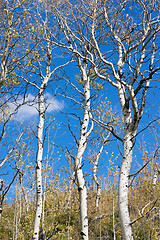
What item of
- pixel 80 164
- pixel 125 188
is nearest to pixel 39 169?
pixel 80 164

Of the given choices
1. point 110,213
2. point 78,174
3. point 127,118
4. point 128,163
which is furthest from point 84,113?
point 110,213

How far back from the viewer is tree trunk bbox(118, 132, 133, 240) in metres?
3.12

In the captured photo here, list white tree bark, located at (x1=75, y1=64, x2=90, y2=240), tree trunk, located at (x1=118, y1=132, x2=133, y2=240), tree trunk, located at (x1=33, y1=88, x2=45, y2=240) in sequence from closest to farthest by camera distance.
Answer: tree trunk, located at (x1=118, y1=132, x2=133, y2=240) < white tree bark, located at (x1=75, y1=64, x2=90, y2=240) < tree trunk, located at (x1=33, y1=88, x2=45, y2=240)

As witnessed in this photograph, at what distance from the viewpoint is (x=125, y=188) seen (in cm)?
338

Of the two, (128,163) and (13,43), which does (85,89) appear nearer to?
(13,43)

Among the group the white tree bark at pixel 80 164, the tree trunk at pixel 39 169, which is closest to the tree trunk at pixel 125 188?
the white tree bark at pixel 80 164

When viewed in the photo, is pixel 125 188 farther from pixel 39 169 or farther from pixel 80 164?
pixel 39 169

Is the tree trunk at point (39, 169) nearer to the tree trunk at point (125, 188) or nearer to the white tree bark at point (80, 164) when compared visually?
the white tree bark at point (80, 164)

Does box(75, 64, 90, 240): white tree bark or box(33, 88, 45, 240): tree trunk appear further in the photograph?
box(33, 88, 45, 240): tree trunk

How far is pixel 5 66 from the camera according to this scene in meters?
4.65

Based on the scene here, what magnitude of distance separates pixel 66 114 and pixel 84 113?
0.65 m

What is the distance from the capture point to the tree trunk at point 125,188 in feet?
10.3

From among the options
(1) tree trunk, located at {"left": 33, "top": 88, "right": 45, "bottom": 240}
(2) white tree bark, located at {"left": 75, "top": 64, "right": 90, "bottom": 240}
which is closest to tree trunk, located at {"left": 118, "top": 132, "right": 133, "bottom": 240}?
(2) white tree bark, located at {"left": 75, "top": 64, "right": 90, "bottom": 240}

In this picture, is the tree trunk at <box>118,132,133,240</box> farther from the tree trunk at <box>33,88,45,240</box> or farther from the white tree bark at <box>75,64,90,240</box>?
the tree trunk at <box>33,88,45,240</box>
